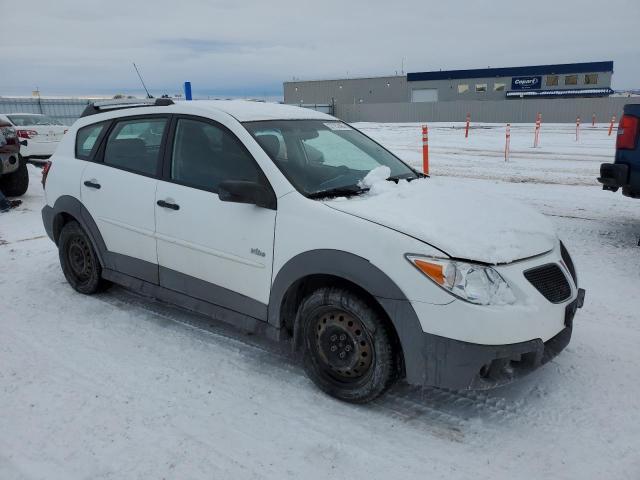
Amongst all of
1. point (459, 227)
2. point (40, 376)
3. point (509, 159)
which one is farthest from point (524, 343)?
point (509, 159)

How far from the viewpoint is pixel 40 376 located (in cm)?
343

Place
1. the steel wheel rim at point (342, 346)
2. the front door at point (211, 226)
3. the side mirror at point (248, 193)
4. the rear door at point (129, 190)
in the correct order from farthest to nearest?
the rear door at point (129, 190)
the front door at point (211, 226)
the side mirror at point (248, 193)
the steel wheel rim at point (342, 346)

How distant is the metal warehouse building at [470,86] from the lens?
52.7 meters

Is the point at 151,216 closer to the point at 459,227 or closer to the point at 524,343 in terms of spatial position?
the point at 459,227

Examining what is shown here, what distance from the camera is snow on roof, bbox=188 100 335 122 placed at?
3.75 meters

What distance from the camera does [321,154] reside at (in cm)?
385

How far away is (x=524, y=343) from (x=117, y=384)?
2.44 m

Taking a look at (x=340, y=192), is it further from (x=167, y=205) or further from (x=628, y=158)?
(x=628, y=158)

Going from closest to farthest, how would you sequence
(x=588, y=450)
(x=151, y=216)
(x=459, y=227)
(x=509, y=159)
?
1. (x=588, y=450)
2. (x=459, y=227)
3. (x=151, y=216)
4. (x=509, y=159)

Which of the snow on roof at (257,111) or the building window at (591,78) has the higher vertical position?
the building window at (591,78)

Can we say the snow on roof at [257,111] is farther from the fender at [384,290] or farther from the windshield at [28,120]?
the windshield at [28,120]

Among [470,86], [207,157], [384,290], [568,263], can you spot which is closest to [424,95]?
[470,86]

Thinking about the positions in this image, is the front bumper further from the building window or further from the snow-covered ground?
the building window

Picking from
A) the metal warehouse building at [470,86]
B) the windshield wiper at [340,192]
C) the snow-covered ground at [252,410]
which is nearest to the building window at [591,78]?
the metal warehouse building at [470,86]
